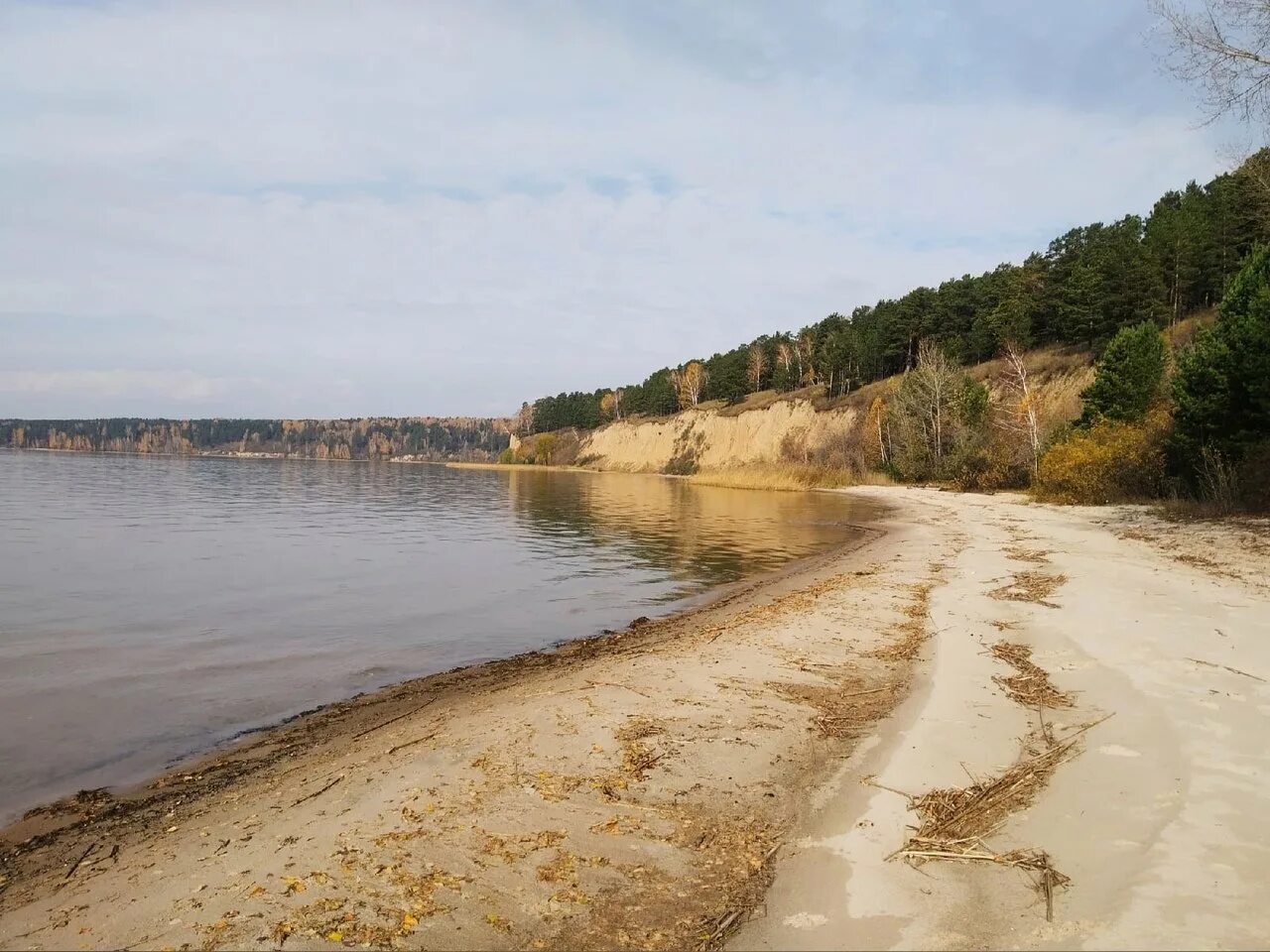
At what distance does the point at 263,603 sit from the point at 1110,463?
3051cm

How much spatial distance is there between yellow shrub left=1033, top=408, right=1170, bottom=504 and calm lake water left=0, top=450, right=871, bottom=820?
9.34 metres

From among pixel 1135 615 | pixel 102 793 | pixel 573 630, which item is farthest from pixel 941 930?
pixel 573 630

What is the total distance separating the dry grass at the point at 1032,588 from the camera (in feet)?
37.2

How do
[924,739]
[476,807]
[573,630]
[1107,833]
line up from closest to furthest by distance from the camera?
[1107,833]
[476,807]
[924,739]
[573,630]

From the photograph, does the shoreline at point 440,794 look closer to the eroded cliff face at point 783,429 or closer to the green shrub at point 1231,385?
the green shrub at point 1231,385

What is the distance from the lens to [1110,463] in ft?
94.6

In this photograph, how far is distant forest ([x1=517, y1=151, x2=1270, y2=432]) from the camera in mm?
49531

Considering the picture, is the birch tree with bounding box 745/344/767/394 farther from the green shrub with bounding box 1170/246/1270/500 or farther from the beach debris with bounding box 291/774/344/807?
the beach debris with bounding box 291/774/344/807

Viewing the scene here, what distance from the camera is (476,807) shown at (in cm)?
475

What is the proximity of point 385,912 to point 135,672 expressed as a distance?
7.93m

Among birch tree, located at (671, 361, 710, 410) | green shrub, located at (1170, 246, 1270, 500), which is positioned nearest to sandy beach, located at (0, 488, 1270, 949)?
green shrub, located at (1170, 246, 1270, 500)

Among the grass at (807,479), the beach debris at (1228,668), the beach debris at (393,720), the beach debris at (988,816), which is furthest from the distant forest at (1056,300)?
the grass at (807,479)

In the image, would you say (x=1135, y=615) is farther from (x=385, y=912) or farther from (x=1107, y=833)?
(x=385, y=912)

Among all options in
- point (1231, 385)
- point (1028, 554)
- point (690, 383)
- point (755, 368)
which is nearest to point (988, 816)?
point (1028, 554)
